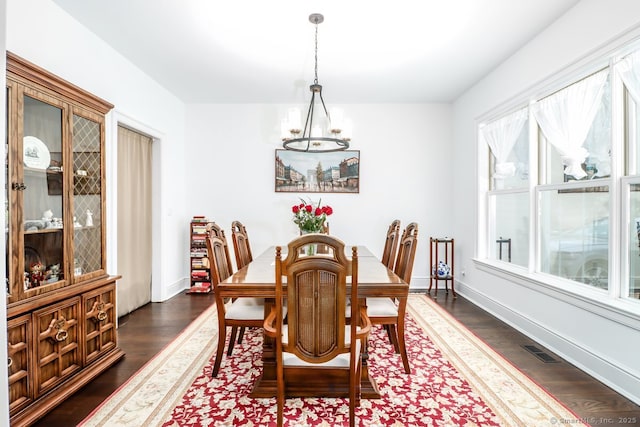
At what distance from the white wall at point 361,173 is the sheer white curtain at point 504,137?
112 centimetres

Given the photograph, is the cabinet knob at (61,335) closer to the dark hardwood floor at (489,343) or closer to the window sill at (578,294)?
the dark hardwood floor at (489,343)

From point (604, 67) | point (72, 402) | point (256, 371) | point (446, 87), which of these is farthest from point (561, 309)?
point (72, 402)

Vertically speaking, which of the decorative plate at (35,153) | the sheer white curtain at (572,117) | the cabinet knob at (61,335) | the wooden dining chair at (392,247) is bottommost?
the cabinet knob at (61,335)

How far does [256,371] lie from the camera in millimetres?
2492

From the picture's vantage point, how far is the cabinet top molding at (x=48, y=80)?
6.02 ft

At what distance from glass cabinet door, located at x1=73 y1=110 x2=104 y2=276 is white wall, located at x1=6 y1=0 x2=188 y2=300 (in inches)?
23.4

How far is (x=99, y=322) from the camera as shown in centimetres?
247

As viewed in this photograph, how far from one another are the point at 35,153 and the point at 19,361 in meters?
1.20

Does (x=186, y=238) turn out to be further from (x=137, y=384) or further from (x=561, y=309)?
(x=561, y=309)

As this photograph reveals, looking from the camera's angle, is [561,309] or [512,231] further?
[512,231]

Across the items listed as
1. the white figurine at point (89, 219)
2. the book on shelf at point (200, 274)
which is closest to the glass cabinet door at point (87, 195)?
the white figurine at point (89, 219)

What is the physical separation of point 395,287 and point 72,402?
2126 mm

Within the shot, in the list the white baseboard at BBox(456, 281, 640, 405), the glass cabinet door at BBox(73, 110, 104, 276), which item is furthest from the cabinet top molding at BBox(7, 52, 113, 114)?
the white baseboard at BBox(456, 281, 640, 405)

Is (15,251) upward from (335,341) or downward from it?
upward
